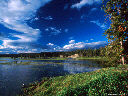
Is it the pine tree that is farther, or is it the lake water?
the lake water

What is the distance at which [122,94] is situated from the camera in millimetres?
7430

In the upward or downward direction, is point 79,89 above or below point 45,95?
above

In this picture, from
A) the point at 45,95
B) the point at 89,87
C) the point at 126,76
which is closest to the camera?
the point at 89,87

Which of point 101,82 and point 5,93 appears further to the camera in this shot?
point 5,93

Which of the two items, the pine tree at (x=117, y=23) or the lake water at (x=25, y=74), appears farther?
the lake water at (x=25, y=74)

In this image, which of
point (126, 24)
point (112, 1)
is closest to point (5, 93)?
point (126, 24)

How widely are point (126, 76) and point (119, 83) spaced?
1751 millimetres

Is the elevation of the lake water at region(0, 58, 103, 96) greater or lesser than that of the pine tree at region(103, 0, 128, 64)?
lesser

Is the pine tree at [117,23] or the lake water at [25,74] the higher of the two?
the pine tree at [117,23]

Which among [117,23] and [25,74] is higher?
[117,23]

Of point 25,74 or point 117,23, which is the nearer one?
point 117,23

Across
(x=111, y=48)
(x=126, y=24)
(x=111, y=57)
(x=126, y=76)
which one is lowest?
(x=126, y=76)

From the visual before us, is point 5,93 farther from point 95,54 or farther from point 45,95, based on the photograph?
point 95,54

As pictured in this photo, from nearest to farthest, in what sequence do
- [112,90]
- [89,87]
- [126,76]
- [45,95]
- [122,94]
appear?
1. [122,94]
2. [112,90]
3. [89,87]
4. [126,76]
5. [45,95]
